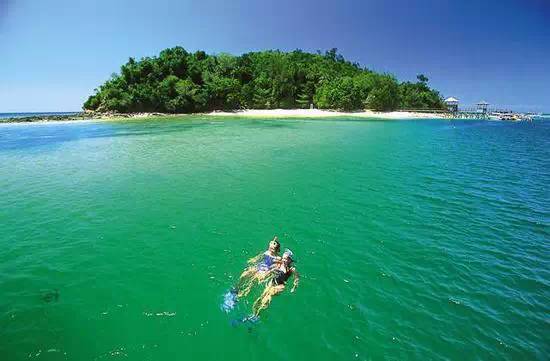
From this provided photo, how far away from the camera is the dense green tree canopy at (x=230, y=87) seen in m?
101

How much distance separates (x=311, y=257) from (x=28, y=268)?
11248mm

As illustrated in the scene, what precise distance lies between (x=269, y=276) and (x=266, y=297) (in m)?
0.90

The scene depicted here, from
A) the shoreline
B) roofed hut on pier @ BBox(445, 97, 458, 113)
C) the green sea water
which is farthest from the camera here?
roofed hut on pier @ BBox(445, 97, 458, 113)

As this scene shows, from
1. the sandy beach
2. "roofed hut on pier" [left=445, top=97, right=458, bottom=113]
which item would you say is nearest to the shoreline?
the sandy beach

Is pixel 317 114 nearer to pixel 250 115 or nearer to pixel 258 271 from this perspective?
pixel 250 115

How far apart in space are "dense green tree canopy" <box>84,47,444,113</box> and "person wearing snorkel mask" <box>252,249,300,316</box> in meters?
97.2

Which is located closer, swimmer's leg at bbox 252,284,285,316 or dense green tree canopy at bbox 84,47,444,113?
swimmer's leg at bbox 252,284,285,316

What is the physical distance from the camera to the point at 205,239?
14297 millimetres

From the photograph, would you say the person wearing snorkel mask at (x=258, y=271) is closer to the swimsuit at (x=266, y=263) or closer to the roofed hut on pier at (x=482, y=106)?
the swimsuit at (x=266, y=263)

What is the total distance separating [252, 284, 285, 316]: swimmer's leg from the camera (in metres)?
9.75

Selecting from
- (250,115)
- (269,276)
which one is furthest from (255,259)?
(250,115)

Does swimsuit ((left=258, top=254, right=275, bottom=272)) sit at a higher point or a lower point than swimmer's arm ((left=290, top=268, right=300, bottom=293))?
higher

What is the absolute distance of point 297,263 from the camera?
1234cm

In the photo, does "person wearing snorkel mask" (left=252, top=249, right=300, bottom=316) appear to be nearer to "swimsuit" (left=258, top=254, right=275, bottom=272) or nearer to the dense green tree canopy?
"swimsuit" (left=258, top=254, right=275, bottom=272)
